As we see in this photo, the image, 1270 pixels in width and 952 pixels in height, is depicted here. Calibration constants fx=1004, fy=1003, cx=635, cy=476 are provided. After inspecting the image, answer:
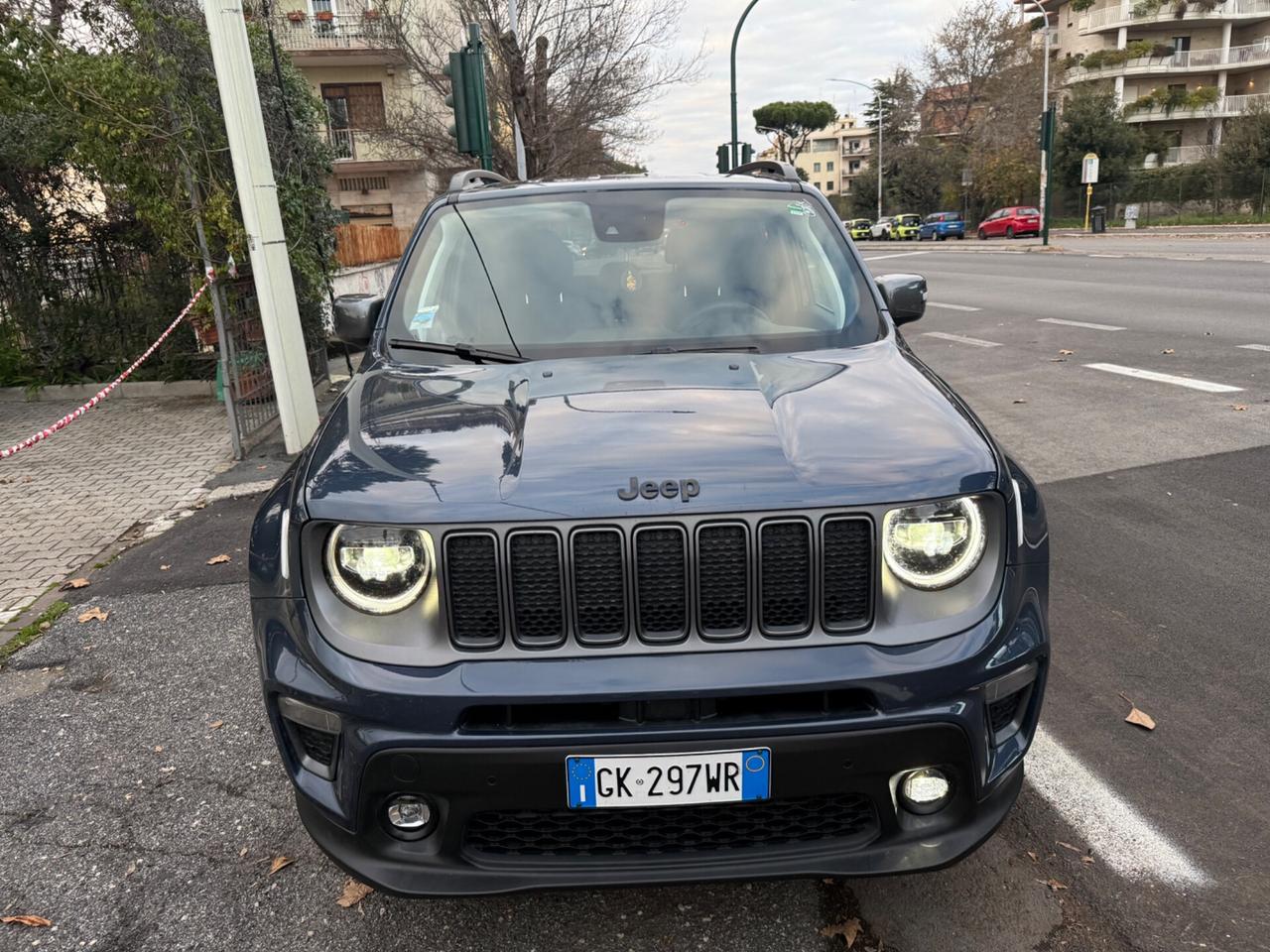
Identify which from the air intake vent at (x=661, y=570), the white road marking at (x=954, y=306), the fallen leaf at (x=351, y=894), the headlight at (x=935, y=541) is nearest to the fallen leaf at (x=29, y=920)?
the fallen leaf at (x=351, y=894)

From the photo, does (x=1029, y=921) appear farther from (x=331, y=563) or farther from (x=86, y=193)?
(x=86, y=193)

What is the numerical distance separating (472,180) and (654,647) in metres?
2.86

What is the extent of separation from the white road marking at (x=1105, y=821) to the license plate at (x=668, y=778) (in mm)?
1288

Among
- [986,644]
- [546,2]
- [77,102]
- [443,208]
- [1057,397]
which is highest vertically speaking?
[546,2]

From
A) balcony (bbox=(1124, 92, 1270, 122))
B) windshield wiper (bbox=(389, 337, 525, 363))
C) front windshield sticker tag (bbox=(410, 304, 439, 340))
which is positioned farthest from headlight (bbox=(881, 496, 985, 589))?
balcony (bbox=(1124, 92, 1270, 122))

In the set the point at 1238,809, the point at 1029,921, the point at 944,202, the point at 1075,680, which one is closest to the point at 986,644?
the point at 1029,921

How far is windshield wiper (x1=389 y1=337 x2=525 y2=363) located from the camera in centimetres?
319

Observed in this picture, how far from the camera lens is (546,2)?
22812 mm

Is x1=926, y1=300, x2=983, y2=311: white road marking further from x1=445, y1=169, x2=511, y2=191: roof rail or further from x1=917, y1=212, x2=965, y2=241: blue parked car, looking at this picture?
x1=917, y1=212, x2=965, y2=241: blue parked car

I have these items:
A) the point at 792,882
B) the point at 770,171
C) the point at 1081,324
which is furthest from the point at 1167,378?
the point at 792,882

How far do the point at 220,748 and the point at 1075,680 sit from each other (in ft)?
10.3

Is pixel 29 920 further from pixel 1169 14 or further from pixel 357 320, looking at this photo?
pixel 1169 14

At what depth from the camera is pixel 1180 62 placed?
62.1 m

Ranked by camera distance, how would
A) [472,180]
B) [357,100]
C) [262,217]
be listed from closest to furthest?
1. [472,180]
2. [262,217]
3. [357,100]
